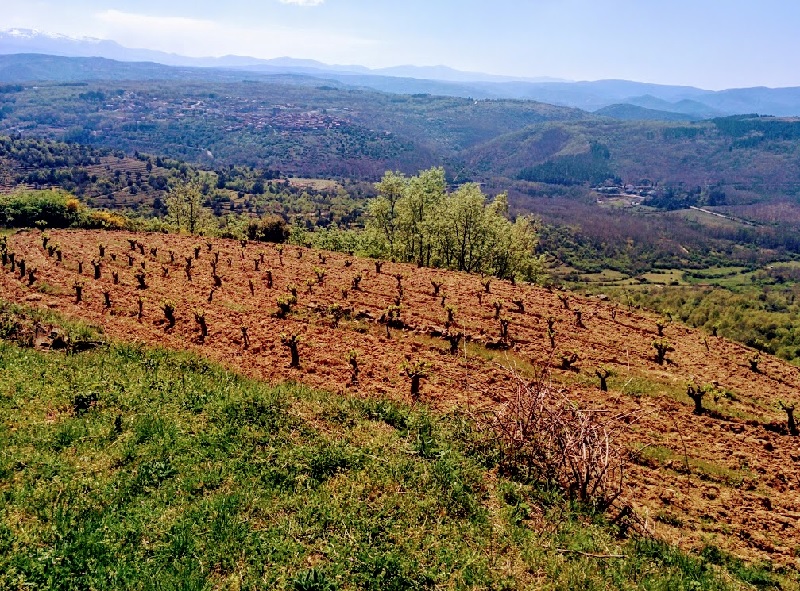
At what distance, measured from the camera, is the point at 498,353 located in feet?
60.8

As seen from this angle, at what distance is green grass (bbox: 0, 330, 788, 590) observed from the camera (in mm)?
7418

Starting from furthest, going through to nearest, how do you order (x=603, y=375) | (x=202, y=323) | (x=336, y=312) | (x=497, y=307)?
(x=497, y=307)
(x=336, y=312)
(x=202, y=323)
(x=603, y=375)

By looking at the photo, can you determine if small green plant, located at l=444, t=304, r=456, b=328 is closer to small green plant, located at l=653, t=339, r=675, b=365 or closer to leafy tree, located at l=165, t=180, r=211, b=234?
small green plant, located at l=653, t=339, r=675, b=365

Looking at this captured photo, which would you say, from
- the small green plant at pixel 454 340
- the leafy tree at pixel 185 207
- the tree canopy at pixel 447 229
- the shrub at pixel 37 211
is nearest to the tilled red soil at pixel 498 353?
the small green plant at pixel 454 340

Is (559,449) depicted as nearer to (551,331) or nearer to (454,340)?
(454,340)

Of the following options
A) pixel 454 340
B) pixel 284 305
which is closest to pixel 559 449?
pixel 454 340

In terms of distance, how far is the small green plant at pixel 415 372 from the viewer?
46.0 feet

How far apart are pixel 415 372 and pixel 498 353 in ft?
17.9

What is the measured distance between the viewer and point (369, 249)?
54.3 meters

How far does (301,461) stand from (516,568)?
4.66m

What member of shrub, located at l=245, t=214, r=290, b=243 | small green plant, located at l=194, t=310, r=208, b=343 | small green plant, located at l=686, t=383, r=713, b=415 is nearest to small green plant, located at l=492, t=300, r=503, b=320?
small green plant, located at l=686, t=383, r=713, b=415

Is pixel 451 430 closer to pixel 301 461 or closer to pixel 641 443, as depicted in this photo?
pixel 301 461

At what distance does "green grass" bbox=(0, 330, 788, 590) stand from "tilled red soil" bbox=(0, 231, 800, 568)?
6.23 ft

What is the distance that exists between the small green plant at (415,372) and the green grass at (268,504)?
1.57 m
